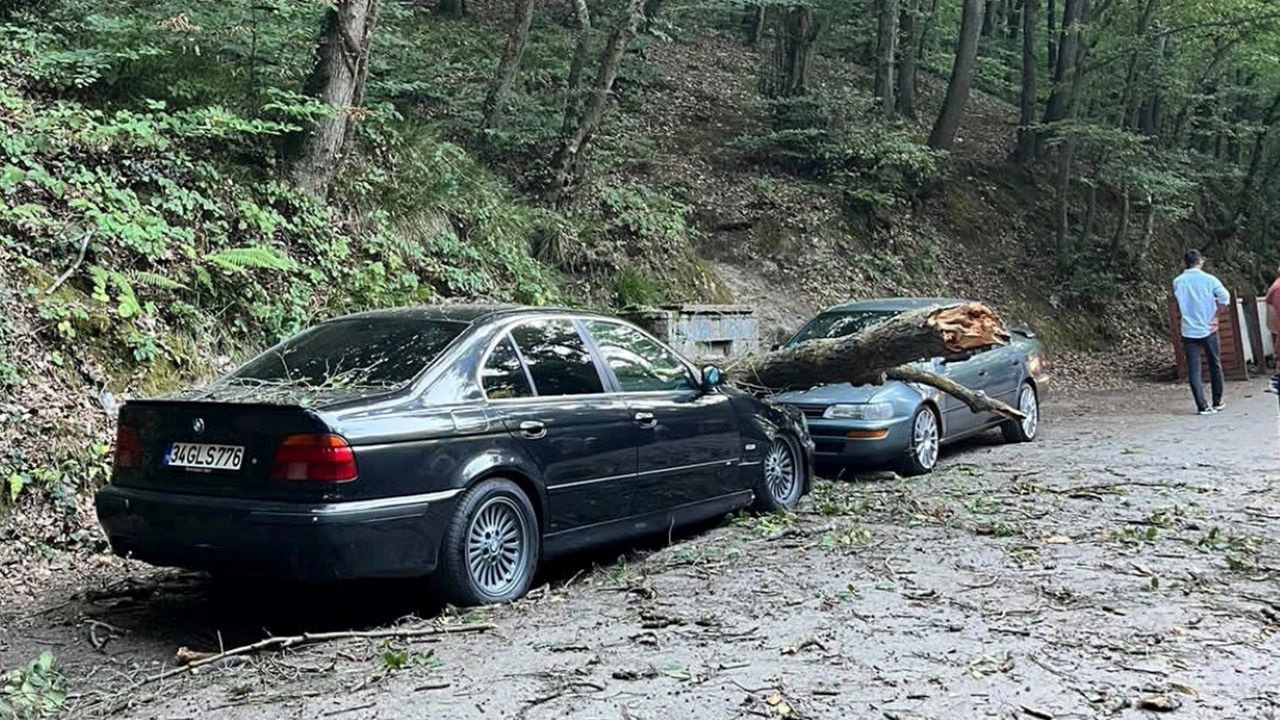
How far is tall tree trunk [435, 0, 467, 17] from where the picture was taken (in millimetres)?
23469

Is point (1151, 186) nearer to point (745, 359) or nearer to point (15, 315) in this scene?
point (745, 359)

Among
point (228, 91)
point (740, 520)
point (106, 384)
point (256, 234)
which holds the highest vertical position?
point (228, 91)

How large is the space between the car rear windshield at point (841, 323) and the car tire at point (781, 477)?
8.77ft

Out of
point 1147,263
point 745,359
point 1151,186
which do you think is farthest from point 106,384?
point 1147,263

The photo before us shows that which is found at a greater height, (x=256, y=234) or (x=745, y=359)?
(x=256, y=234)

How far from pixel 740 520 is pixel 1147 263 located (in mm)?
19664

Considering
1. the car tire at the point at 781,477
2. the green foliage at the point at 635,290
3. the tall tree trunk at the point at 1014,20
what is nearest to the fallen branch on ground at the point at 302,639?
the car tire at the point at 781,477

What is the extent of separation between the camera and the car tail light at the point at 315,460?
4723 mm

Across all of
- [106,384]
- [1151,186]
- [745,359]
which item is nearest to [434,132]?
[745,359]

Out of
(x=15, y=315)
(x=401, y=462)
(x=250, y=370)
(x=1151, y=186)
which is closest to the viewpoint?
(x=401, y=462)

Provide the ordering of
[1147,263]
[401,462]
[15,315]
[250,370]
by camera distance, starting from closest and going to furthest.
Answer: [401,462] → [250,370] → [15,315] → [1147,263]

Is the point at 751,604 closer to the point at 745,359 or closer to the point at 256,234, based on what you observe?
the point at 745,359

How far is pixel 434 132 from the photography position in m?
13.8

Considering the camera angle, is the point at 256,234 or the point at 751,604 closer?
the point at 751,604
